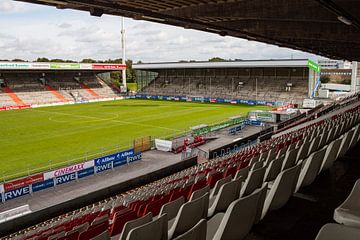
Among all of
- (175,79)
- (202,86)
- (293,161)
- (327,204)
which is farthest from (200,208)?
(175,79)

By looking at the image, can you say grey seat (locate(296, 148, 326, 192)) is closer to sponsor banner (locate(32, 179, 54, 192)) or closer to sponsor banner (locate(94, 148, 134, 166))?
sponsor banner (locate(32, 179, 54, 192))

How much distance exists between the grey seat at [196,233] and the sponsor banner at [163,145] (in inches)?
788

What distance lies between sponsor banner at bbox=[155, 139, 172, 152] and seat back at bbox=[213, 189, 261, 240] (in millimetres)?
19685

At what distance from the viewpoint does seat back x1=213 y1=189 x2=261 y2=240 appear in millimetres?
2447

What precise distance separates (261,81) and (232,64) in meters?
7.10

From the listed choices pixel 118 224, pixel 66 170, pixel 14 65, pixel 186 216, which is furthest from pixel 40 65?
pixel 186 216

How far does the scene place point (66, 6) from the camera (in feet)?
29.2

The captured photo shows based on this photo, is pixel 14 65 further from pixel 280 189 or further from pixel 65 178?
pixel 280 189

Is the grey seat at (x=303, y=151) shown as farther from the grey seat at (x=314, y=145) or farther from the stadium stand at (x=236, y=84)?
the stadium stand at (x=236, y=84)

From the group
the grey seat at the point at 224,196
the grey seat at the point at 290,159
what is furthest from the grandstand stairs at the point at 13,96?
the grey seat at the point at 224,196

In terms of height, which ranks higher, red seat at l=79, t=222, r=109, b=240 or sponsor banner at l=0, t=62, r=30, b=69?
sponsor banner at l=0, t=62, r=30, b=69

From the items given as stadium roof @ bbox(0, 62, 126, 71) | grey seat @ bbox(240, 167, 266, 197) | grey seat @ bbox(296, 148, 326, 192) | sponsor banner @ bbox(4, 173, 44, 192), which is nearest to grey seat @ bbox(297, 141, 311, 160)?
grey seat @ bbox(296, 148, 326, 192)

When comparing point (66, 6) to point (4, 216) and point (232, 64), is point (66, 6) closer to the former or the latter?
point (4, 216)

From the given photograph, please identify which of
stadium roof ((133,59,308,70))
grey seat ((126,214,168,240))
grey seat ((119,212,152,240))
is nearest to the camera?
grey seat ((126,214,168,240))
